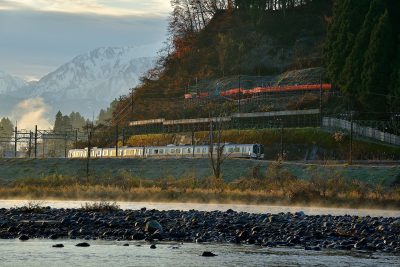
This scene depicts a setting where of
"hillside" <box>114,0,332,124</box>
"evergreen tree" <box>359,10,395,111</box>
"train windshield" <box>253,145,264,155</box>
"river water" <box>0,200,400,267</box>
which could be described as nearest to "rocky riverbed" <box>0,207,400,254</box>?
"river water" <box>0,200,400,267</box>

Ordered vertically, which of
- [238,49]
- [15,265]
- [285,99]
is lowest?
[15,265]

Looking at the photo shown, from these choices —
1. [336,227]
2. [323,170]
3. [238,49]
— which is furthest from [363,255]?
[238,49]

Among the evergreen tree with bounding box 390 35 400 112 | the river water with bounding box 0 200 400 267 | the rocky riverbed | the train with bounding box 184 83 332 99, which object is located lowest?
the river water with bounding box 0 200 400 267

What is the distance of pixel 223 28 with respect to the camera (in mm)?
154750

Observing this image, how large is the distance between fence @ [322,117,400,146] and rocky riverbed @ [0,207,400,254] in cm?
4910

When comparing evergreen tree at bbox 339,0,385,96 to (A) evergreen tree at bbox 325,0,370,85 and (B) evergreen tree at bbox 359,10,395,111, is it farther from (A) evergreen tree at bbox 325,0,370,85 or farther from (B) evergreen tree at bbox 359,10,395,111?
(A) evergreen tree at bbox 325,0,370,85

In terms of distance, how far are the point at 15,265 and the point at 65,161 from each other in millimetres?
76521

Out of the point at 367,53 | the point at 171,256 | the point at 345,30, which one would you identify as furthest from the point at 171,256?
the point at 345,30

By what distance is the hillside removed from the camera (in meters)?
140

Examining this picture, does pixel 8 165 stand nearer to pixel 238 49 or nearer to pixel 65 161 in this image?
pixel 65 161

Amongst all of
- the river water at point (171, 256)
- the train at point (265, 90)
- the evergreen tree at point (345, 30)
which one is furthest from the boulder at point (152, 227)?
the train at point (265, 90)

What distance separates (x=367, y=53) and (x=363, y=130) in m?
11.6

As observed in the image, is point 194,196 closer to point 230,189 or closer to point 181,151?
point 230,189

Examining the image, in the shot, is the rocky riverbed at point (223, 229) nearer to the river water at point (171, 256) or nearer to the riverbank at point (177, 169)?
the river water at point (171, 256)
